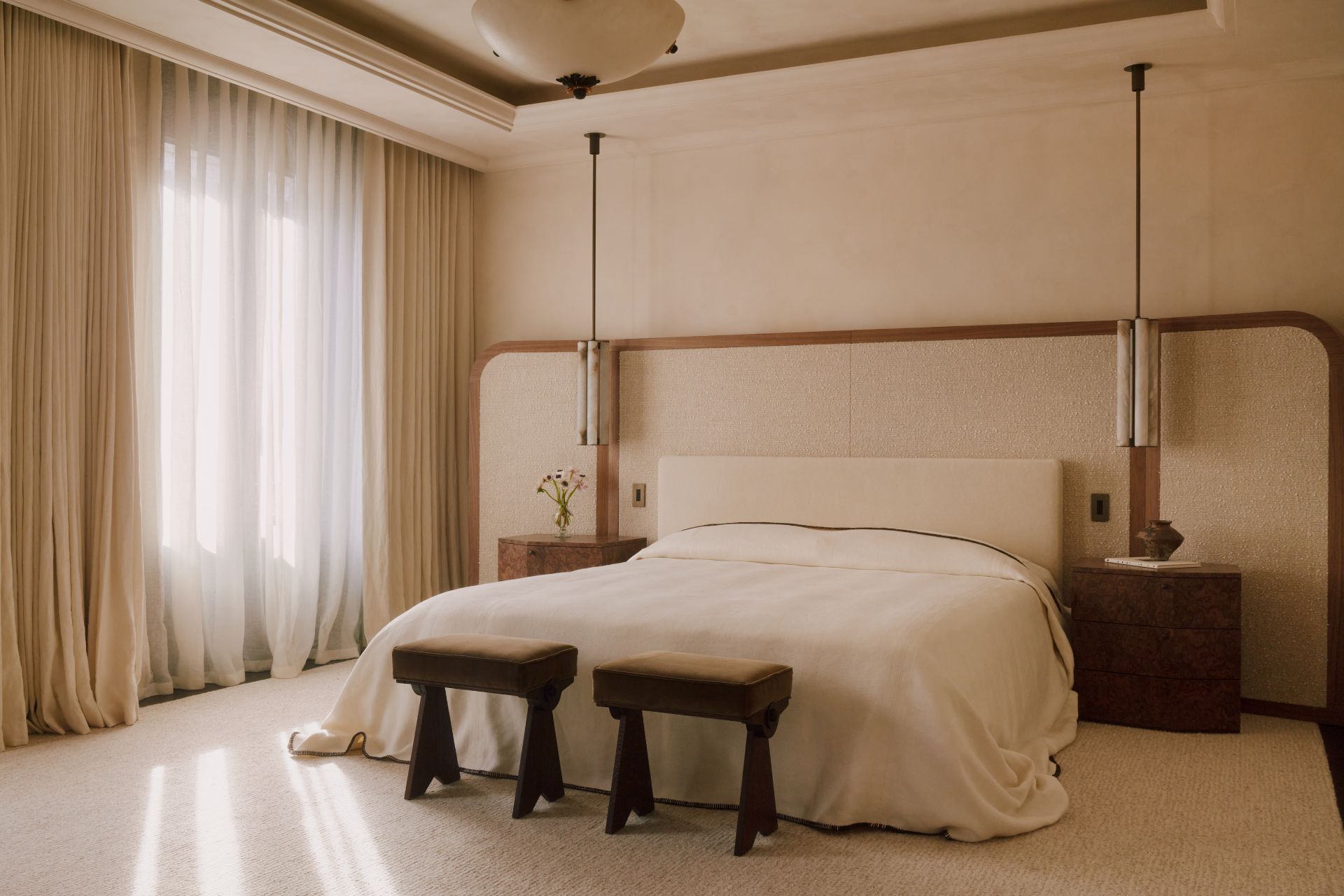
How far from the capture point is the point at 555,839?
8.82 feet

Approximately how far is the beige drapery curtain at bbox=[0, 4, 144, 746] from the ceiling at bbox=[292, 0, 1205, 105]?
36.7 inches

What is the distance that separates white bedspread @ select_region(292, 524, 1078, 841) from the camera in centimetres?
270

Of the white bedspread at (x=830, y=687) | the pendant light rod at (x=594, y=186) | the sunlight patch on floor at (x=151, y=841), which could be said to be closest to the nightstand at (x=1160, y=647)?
the white bedspread at (x=830, y=687)

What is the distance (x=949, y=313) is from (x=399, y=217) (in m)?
2.74

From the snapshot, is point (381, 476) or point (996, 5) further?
point (381, 476)

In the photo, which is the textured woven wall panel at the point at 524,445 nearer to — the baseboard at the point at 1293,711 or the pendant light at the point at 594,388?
the pendant light at the point at 594,388

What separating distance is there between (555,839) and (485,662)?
0.49m

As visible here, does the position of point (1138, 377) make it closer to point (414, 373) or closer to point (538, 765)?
point (538, 765)

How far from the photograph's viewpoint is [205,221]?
4449 mm

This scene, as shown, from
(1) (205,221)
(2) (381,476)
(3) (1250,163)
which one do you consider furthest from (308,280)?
(3) (1250,163)

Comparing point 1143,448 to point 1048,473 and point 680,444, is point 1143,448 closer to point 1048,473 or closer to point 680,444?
point 1048,473

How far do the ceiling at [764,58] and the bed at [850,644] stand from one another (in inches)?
61.9

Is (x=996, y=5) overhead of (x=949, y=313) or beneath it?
overhead

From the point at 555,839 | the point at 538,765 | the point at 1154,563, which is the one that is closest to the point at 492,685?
the point at 538,765
